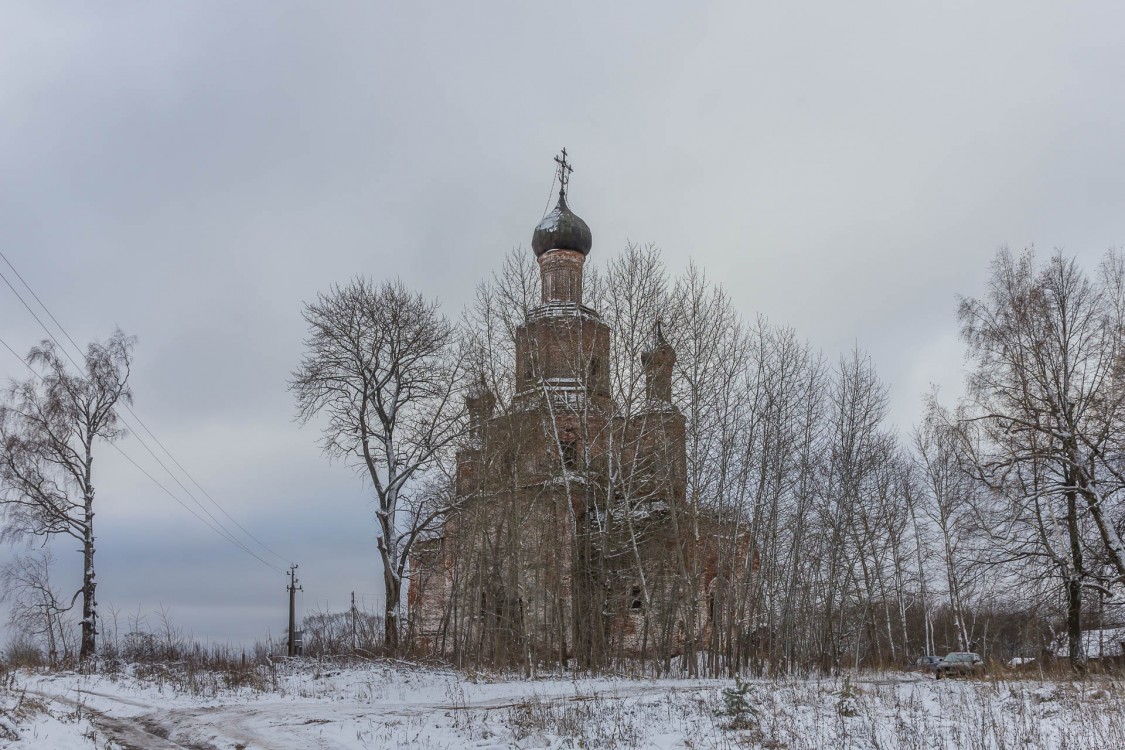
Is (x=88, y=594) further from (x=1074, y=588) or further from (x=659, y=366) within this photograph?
(x=1074, y=588)

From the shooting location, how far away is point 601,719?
9289 millimetres

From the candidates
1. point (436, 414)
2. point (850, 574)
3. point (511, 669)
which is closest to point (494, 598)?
point (511, 669)

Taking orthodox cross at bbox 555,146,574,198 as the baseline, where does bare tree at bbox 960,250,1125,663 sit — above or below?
below

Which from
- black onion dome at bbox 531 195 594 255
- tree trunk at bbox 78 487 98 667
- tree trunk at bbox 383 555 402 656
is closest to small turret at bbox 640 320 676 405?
tree trunk at bbox 383 555 402 656

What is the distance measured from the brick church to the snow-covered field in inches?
178

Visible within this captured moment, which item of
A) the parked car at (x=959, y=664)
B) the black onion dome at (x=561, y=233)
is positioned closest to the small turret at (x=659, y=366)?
the parked car at (x=959, y=664)

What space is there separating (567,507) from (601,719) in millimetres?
10783

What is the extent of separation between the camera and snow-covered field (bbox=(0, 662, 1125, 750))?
812cm

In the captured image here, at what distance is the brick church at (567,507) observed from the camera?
17.7 m

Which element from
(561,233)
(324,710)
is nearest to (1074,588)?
(324,710)

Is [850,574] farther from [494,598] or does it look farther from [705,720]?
[705,720]

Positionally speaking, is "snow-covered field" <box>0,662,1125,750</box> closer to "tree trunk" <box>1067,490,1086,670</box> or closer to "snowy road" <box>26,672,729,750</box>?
"snowy road" <box>26,672,729,750</box>

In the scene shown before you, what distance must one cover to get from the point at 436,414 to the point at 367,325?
3120 mm

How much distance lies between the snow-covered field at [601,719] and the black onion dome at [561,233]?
17.3 metres
